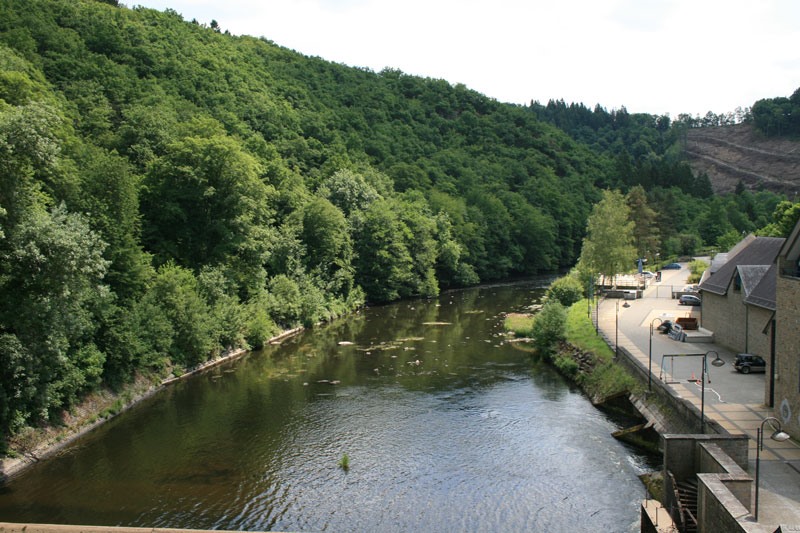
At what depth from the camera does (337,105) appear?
351ft

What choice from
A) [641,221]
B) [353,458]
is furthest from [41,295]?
[641,221]

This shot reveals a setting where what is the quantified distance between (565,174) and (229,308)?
10812 cm

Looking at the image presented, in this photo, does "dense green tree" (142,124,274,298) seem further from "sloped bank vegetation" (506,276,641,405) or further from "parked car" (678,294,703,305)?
"parked car" (678,294,703,305)

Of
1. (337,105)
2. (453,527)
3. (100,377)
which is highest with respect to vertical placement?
(337,105)

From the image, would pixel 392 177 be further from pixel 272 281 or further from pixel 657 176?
pixel 657 176

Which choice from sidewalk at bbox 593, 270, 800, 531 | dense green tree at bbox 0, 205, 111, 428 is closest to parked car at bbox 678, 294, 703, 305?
sidewalk at bbox 593, 270, 800, 531

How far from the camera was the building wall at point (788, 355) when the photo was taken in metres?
20.6

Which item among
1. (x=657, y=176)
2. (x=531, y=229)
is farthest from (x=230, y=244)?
(x=657, y=176)

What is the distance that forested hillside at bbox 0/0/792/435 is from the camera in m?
24.3

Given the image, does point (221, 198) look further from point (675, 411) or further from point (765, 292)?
point (765, 292)

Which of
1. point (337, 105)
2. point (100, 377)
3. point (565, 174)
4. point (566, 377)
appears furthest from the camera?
point (565, 174)

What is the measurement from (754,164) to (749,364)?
6906 inches

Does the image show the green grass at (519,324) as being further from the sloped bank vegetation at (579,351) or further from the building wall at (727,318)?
the building wall at (727,318)

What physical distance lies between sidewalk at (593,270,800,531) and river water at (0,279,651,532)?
3689 millimetres
